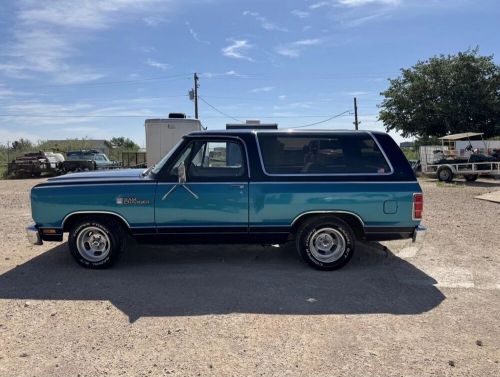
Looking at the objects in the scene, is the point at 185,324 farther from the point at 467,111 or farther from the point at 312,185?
the point at 467,111

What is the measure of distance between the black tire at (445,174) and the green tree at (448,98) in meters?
13.8

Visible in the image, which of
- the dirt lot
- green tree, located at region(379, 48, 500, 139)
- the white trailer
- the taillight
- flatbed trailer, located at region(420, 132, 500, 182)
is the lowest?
the dirt lot

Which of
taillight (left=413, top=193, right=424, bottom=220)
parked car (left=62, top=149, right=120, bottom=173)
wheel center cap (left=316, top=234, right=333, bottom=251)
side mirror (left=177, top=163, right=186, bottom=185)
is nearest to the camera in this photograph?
side mirror (left=177, top=163, right=186, bottom=185)

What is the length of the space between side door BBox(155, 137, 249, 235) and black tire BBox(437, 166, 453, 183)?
1912 centimetres

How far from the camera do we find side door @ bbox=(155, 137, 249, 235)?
602cm

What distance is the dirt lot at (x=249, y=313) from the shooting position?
373 cm

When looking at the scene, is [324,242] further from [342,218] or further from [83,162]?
[83,162]

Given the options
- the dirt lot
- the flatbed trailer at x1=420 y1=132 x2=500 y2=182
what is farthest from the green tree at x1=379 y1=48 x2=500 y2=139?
the dirt lot

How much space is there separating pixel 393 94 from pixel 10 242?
3553 centimetres

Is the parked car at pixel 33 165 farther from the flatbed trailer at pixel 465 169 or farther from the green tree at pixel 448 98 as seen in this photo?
the green tree at pixel 448 98

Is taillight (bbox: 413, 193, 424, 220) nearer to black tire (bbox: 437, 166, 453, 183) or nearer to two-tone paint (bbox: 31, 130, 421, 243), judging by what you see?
two-tone paint (bbox: 31, 130, 421, 243)

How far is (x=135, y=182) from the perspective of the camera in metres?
6.07

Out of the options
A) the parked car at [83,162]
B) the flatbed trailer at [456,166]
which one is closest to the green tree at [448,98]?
the flatbed trailer at [456,166]

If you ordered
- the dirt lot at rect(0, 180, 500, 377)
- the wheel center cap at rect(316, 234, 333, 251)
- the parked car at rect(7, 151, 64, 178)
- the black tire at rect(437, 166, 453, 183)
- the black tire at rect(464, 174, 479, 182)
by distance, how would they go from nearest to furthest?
the dirt lot at rect(0, 180, 500, 377) < the wheel center cap at rect(316, 234, 333, 251) < the black tire at rect(437, 166, 453, 183) < the black tire at rect(464, 174, 479, 182) < the parked car at rect(7, 151, 64, 178)
